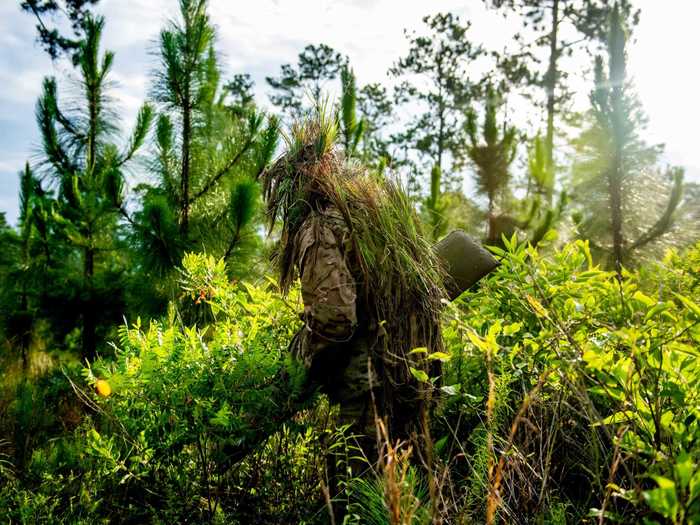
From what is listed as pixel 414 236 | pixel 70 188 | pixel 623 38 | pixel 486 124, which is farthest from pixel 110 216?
pixel 623 38

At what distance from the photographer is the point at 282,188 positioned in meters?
2.67

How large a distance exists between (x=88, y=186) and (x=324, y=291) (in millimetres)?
5928

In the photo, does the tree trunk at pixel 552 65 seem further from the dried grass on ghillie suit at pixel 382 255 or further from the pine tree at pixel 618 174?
the dried grass on ghillie suit at pixel 382 255

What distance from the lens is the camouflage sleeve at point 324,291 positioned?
2260 mm

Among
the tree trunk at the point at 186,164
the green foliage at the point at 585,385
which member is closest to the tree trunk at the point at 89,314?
the tree trunk at the point at 186,164

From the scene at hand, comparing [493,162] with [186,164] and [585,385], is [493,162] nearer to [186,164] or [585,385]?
[186,164]

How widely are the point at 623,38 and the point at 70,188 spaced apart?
8697 millimetres

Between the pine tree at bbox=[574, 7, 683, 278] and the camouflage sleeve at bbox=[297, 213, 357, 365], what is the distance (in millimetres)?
7680

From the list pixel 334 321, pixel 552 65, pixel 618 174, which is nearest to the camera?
pixel 334 321

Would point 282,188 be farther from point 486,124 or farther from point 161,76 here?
point 486,124

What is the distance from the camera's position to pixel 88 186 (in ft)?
23.4

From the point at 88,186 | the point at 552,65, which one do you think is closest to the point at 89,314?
the point at 88,186

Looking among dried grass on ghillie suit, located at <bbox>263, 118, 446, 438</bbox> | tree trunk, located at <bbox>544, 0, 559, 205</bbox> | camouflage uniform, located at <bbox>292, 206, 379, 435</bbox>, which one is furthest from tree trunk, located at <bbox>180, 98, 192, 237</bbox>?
tree trunk, located at <bbox>544, 0, 559, 205</bbox>

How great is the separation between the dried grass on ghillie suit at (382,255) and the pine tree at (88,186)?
4206mm
